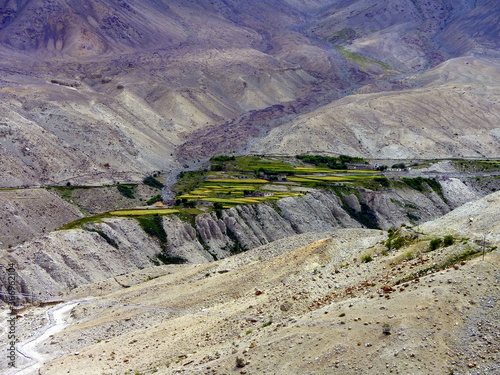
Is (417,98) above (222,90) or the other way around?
the other way around

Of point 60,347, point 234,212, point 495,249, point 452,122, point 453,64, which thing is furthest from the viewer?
point 453,64

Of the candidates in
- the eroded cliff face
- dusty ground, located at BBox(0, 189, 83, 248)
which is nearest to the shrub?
the eroded cliff face

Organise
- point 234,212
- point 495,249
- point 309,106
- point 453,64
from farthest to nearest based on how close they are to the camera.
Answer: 1. point 453,64
2. point 309,106
3. point 234,212
4. point 495,249

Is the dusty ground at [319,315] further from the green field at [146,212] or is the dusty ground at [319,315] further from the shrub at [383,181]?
the shrub at [383,181]

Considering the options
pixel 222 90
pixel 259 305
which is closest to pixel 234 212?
pixel 259 305

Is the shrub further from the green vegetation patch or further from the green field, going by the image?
the green field

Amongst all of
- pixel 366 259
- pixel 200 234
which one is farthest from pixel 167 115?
pixel 366 259

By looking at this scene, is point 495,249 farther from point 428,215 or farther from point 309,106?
point 309,106
